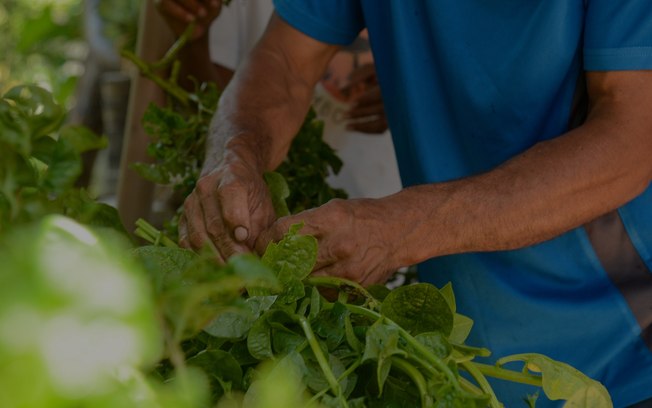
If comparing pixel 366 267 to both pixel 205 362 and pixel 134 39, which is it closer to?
pixel 205 362

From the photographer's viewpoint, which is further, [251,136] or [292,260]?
[251,136]

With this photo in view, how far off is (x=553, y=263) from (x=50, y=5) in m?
3.78

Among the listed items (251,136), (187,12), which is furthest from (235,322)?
(187,12)

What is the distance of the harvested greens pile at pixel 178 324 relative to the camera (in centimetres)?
37

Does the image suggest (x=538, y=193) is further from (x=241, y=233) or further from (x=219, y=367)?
(x=219, y=367)

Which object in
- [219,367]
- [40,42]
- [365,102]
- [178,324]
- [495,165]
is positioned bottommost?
[40,42]

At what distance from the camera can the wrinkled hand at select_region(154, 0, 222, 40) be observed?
1.62m

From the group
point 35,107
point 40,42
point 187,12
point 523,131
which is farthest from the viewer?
point 40,42

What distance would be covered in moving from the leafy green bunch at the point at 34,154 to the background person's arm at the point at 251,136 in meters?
0.31

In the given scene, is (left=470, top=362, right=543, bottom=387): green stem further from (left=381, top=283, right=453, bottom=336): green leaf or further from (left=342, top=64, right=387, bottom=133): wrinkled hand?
(left=342, top=64, right=387, bottom=133): wrinkled hand

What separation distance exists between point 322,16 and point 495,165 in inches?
14.0

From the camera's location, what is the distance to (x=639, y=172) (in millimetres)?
1057

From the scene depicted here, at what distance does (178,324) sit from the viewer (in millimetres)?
490

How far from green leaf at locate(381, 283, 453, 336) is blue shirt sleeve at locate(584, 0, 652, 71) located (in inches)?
17.6
